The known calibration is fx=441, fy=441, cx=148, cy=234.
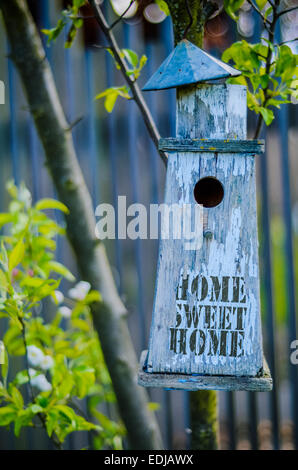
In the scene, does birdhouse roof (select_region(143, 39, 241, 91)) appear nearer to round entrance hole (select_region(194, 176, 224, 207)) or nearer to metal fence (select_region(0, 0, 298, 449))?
round entrance hole (select_region(194, 176, 224, 207))

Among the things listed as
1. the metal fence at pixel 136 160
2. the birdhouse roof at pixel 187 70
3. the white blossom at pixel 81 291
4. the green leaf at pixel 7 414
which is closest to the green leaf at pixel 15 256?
the white blossom at pixel 81 291

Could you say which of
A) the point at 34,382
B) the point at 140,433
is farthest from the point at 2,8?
the point at 140,433

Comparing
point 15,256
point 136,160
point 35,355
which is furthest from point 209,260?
point 136,160

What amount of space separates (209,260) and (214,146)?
0.76ft

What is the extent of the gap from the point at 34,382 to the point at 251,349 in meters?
0.65

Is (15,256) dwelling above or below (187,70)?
below

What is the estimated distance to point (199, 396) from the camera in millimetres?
1186

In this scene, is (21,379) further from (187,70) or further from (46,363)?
(187,70)

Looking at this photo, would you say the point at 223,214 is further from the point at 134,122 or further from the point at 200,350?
the point at 134,122

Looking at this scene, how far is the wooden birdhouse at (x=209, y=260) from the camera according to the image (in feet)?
2.96

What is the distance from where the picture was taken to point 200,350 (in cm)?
91

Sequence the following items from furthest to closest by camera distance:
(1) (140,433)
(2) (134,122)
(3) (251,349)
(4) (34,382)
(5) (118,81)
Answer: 1. (5) (118,81)
2. (2) (134,122)
3. (1) (140,433)
4. (4) (34,382)
5. (3) (251,349)

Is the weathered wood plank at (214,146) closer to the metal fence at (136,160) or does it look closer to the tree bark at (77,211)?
the tree bark at (77,211)

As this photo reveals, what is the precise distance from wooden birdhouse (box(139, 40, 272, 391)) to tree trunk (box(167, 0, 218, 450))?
0.15 m
